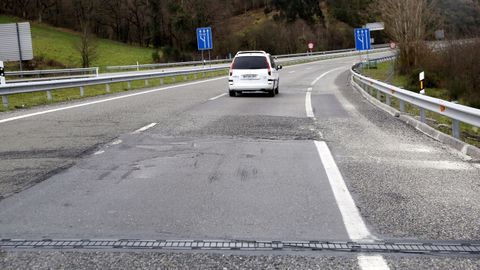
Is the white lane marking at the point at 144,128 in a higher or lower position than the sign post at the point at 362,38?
lower

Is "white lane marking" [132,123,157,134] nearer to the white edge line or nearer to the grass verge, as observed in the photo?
the white edge line

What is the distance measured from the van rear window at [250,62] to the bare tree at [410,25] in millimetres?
15814

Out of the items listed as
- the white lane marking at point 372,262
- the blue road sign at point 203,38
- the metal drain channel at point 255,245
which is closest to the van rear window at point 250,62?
Result: the metal drain channel at point 255,245

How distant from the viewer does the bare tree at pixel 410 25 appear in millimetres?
32312

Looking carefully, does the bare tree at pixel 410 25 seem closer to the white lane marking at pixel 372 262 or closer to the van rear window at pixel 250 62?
the van rear window at pixel 250 62

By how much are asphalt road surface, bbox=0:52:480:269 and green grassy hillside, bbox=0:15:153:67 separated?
4826cm

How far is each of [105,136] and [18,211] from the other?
486 cm

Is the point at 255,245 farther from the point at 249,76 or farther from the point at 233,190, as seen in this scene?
the point at 249,76

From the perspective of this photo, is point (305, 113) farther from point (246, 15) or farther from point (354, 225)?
point (246, 15)


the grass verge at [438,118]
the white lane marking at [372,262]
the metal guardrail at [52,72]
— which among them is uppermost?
the metal guardrail at [52,72]

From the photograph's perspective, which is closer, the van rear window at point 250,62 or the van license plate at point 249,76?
the van license plate at point 249,76

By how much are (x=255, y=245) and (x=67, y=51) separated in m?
63.2

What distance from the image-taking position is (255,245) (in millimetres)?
4371

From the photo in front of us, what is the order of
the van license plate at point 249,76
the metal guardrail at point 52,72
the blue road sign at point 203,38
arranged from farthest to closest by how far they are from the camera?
the blue road sign at point 203,38, the metal guardrail at point 52,72, the van license plate at point 249,76
